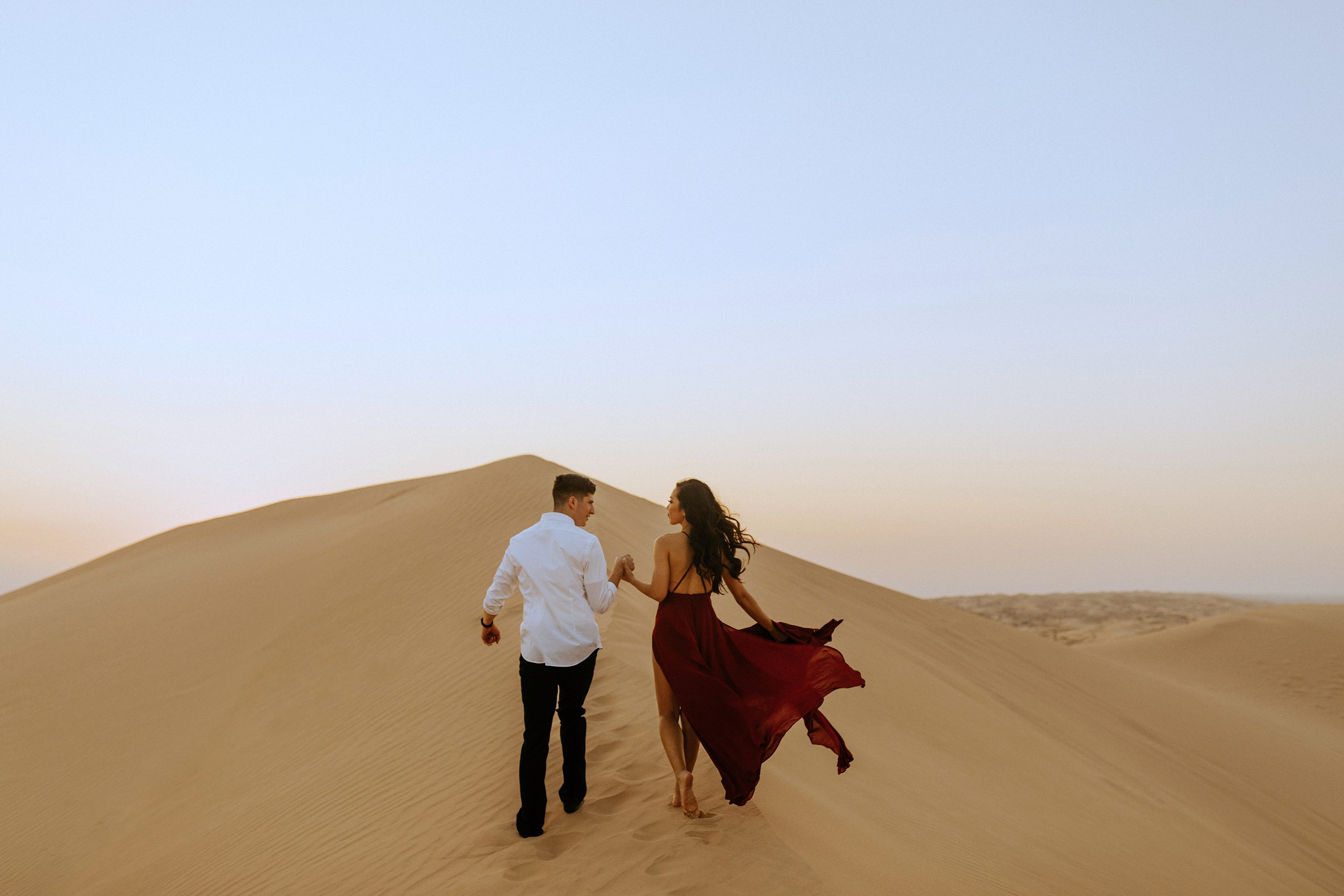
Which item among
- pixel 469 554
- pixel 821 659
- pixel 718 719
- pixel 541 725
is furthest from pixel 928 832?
pixel 469 554

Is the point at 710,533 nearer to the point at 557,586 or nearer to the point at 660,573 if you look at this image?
the point at 660,573

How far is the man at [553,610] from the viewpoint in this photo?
14.5 ft

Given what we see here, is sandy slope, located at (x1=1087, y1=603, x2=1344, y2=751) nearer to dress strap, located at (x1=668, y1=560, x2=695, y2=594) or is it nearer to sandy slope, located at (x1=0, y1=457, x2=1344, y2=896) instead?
sandy slope, located at (x1=0, y1=457, x2=1344, y2=896)

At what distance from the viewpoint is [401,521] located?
13781 mm

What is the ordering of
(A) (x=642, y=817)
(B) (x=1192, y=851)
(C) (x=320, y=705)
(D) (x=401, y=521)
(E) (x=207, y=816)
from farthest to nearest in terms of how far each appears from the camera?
(D) (x=401, y=521) < (C) (x=320, y=705) < (B) (x=1192, y=851) < (E) (x=207, y=816) < (A) (x=642, y=817)

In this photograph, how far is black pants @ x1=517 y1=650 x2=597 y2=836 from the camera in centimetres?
449

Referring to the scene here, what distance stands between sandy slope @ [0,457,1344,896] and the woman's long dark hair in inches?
56.3

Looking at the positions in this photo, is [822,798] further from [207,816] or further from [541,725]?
[207,816]

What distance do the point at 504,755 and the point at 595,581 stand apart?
2.36 metres

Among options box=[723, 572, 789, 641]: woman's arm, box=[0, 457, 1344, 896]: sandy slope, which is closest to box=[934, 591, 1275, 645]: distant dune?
box=[0, 457, 1344, 896]: sandy slope

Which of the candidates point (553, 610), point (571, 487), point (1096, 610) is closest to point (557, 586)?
point (553, 610)

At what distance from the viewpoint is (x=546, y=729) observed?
15.0 feet

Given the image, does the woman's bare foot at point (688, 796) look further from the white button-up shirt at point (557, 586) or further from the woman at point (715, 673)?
the white button-up shirt at point (557, 586)

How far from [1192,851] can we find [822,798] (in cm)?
494
